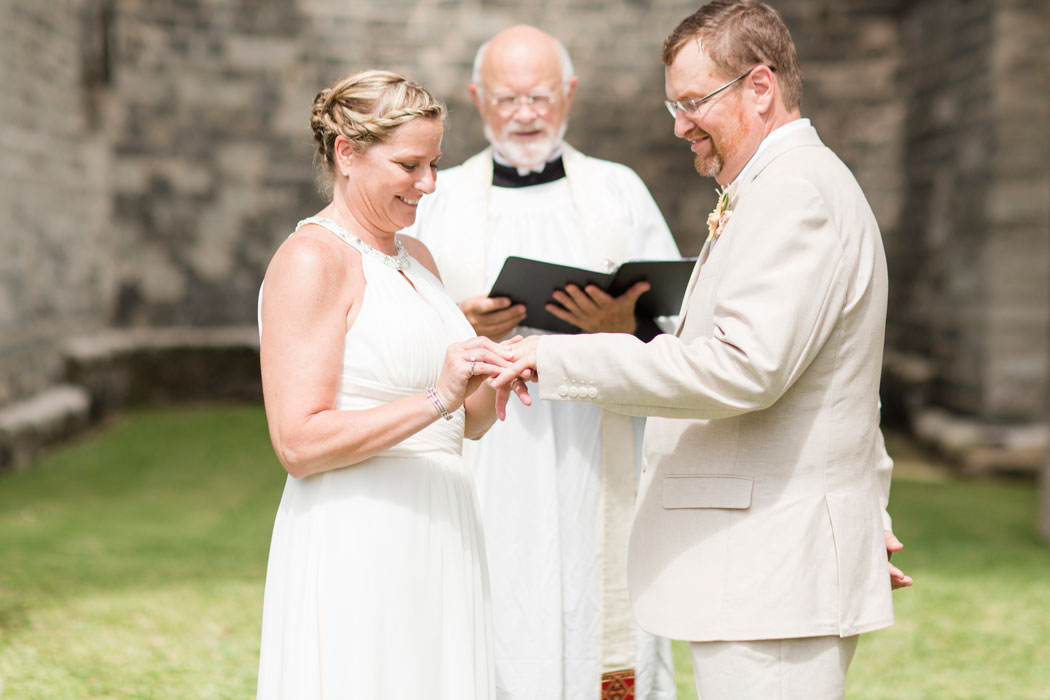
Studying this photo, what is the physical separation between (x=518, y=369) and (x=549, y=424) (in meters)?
1.16

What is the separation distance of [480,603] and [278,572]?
0.41 meters

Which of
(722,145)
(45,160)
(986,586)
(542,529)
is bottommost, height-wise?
(986,586)

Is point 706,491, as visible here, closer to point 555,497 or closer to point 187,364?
point 555,497

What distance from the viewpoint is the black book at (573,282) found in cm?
297

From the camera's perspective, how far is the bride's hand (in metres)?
2.15

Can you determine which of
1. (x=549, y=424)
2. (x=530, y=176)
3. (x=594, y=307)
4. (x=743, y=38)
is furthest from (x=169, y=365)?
(x=743, y=38)

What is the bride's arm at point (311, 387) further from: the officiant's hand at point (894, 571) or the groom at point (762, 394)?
the officiant's hand at point (894, 571)

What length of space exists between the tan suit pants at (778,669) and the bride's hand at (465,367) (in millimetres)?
654

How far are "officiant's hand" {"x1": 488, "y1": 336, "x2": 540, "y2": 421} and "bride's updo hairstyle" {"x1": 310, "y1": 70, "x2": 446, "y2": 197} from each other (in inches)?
19.1

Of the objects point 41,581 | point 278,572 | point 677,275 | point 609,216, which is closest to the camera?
point 278,572

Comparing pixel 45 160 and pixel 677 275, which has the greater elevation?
pixel 45 160

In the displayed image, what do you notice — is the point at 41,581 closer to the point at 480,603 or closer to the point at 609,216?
the point at 609,216

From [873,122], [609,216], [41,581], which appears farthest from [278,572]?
[873,122]

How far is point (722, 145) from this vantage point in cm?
226
